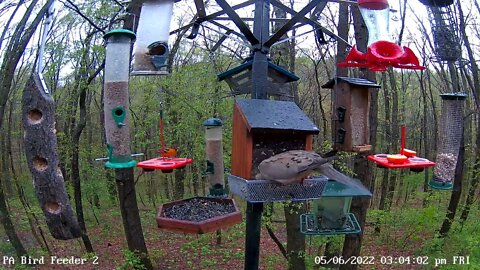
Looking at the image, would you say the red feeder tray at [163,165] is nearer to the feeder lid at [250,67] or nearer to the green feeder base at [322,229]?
the feeder lid at [250,67]

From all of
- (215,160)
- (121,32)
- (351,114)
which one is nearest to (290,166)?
(351,114)

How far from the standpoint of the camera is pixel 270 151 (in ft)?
9.93

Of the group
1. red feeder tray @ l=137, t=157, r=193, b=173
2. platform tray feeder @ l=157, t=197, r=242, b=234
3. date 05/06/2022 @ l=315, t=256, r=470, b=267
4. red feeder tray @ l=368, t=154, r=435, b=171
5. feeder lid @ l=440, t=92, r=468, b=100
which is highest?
feeder lid @ l=440, t=92, r=468, b=100

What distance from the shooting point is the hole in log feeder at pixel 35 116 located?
2.72m

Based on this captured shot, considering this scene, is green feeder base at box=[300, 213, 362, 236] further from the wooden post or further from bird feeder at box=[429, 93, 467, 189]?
the wooden post

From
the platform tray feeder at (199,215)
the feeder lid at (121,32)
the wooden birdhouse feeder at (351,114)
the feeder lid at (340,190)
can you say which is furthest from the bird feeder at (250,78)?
the platform tray feeder at (199,215)

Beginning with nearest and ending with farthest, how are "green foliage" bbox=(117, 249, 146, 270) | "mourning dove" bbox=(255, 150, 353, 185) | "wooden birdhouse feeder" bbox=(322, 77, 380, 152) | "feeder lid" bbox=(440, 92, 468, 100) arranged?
1. "mourning dove" bbox=(255, 150, 353, 185)
2. "wooden birdhouse feeder" bbox=(322, 77, 380, 152)
3. "feeder lid" bbox=(440, 92, 468, 100)
4. "green foliage" bbox=(117, 249, 146, 270)

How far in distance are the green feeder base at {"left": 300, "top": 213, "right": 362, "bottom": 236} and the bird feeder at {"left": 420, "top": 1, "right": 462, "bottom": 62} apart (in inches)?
82.3

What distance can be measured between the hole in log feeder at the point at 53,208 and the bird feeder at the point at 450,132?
3.50 meters

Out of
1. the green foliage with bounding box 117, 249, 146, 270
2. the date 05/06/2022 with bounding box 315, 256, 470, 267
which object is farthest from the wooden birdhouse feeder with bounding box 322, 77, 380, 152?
the green foliage with bounding box 117, 249, 146, 270

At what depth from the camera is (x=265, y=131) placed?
2883mm

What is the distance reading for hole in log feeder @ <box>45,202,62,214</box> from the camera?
2.73 m

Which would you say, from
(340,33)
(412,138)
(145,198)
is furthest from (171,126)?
(412,138)

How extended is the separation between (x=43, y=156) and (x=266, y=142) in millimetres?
1555
